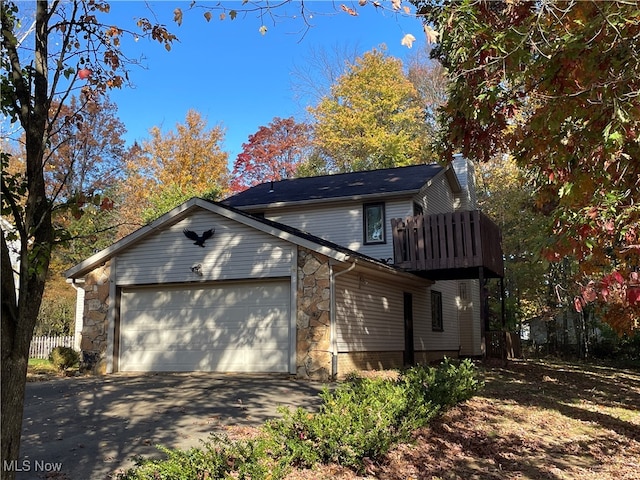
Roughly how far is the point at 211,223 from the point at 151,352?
3604mm

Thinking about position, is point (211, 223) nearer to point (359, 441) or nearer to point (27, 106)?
point (359, 441)

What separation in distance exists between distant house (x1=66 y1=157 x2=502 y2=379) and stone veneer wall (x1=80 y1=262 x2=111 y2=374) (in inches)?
1.2

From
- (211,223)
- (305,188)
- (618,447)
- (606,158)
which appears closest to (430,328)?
(305,188)

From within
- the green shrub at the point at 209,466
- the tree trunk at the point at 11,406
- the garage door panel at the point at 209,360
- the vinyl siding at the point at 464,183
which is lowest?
the green shrub at the point at 209,466

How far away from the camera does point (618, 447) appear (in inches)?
292

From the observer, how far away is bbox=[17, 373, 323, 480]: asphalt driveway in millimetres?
5879

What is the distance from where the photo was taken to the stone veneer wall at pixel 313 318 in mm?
11922

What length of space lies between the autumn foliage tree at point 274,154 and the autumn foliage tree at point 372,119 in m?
3.97

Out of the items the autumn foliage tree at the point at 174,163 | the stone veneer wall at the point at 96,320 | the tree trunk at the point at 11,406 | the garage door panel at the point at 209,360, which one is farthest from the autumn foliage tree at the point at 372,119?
the tree trunk at the point at 11,406

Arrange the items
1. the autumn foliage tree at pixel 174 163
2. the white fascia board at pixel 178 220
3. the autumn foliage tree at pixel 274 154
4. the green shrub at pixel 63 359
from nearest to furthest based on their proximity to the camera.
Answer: the white fascia board at pixel 178 220
the green shrub at pixel 63 359
the autumn foliage tree at pixel 174 163
the autumn foliage tree at pixel 274 154

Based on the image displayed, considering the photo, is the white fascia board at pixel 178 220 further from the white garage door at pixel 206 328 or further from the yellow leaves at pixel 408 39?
the yellow leaves at pixel 408 39

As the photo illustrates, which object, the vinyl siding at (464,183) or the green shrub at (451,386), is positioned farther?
the vinyl siding at (464,183)

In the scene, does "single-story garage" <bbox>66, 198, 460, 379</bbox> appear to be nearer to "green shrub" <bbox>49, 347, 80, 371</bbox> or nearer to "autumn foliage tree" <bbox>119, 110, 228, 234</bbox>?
"green shrub" <bbox>49, 347, 80, 371</bbox>

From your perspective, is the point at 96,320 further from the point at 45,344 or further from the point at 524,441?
the point at 524,441
